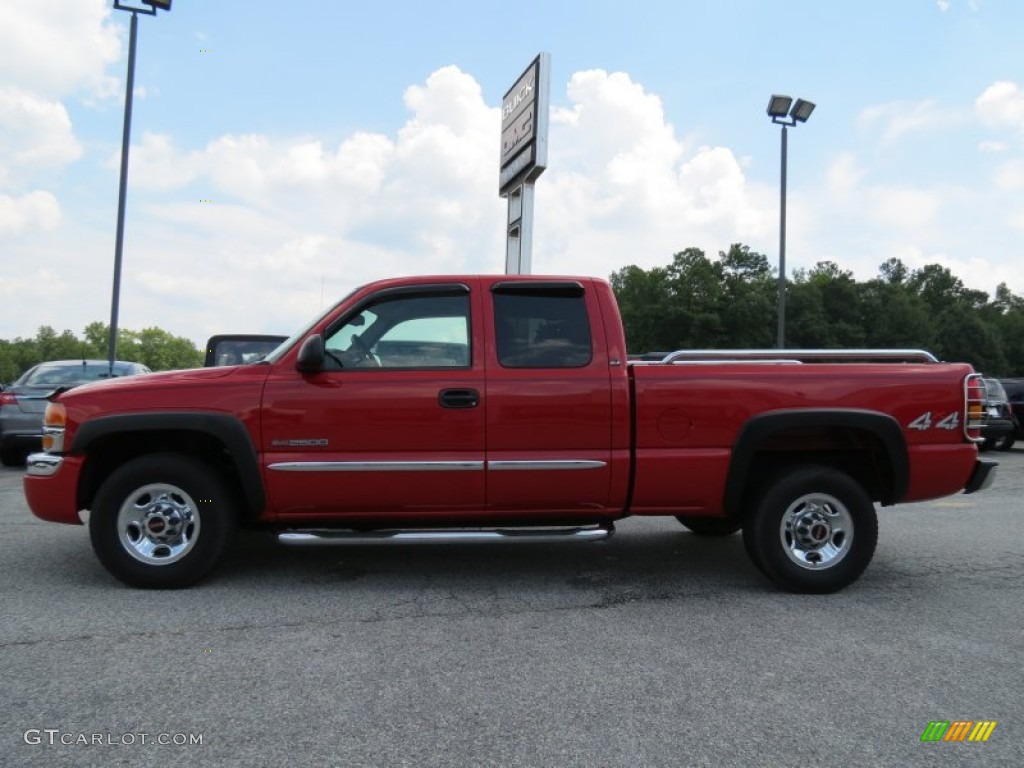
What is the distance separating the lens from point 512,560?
5.75m

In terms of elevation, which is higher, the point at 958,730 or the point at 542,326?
the point at 542,326

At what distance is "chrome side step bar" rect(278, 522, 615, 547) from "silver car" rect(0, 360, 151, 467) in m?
7.27

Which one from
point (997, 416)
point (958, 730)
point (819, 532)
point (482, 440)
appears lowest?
point (958, 730)

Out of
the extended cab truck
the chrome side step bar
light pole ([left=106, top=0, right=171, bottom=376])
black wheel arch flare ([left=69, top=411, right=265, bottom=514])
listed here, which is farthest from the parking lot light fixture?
black wheel arch flare ([left=69, top=411, right=265, bottom=514])

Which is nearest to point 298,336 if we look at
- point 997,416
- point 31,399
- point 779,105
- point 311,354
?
point 311,354

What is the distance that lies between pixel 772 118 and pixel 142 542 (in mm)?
20311

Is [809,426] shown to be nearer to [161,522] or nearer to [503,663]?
[503,663]

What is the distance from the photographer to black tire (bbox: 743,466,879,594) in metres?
4.85

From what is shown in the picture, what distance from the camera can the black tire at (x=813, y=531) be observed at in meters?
4.85

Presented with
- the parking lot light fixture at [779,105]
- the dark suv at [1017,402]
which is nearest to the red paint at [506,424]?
the dark suv at [1017,402]

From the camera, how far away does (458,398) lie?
477 cm

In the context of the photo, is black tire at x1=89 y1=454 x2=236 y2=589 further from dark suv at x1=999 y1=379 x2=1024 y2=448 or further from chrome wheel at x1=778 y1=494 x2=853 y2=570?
dark suv at x1=999 y1=379 x2=1024 y2=448

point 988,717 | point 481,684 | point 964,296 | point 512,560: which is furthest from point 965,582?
point 964,296

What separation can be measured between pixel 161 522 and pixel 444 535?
1697 millimetres
